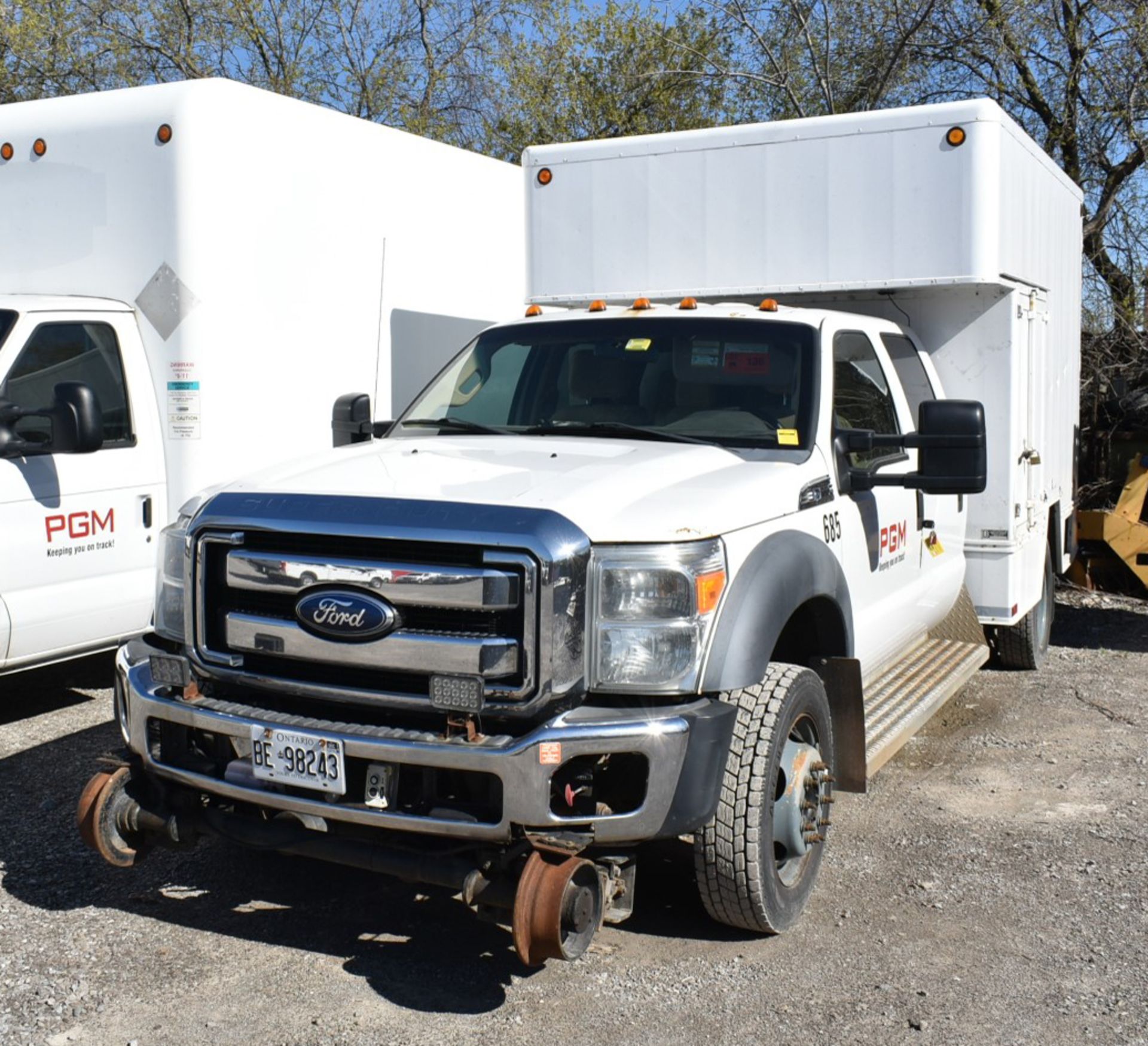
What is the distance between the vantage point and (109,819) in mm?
4316

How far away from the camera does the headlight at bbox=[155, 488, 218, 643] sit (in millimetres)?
4328

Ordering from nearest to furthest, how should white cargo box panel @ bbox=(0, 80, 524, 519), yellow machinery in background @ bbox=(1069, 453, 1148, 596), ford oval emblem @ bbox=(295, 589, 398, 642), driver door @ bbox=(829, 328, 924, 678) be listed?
ford oval emblem @ bbox=(295, 589, 398, 642) → driver door @ bbox=(829, 328, 924, 678) → white cargo box panel @ bbox=(0, 80, 524, 519) → yellow machinery in background @ bbox=(1069, 453, 1148, 596)

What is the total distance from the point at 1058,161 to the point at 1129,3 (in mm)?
1652

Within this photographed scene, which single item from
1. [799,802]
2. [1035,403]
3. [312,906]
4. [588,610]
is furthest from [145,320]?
[1035,403]

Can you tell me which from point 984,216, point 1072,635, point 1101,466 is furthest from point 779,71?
point 984,216

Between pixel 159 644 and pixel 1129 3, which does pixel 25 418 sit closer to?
pixel 159 644

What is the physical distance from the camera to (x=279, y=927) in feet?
14.9

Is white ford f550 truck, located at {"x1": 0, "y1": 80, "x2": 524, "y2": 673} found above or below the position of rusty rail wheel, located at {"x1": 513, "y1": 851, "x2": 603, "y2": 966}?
above

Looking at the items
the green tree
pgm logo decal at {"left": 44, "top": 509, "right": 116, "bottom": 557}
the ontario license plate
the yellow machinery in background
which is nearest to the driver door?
the ontario license plate

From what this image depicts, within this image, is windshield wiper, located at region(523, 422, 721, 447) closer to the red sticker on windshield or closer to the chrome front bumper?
the red sticker on windshield

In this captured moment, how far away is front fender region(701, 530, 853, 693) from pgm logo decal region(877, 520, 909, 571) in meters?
0.93

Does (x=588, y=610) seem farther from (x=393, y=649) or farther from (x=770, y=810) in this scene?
(x=770, y=810)

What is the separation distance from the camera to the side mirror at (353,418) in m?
5.83

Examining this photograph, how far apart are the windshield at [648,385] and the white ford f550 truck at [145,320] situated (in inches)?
72.9
